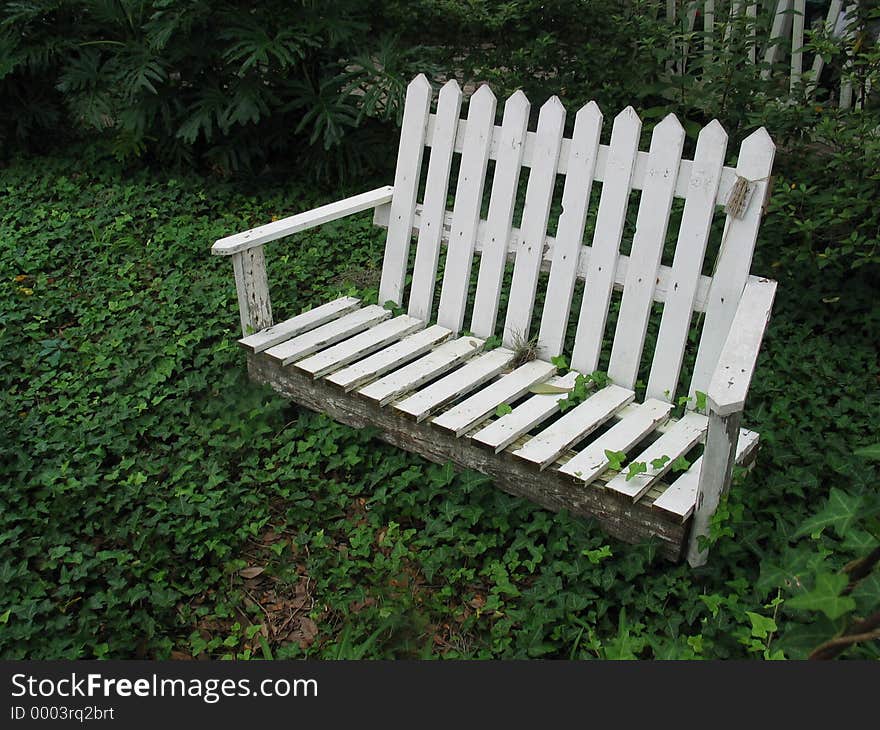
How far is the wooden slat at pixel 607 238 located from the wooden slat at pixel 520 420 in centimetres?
18

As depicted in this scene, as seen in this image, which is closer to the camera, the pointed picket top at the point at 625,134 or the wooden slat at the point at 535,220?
the pointed picket top at the point at 625,134

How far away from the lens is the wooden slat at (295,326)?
3590 mm

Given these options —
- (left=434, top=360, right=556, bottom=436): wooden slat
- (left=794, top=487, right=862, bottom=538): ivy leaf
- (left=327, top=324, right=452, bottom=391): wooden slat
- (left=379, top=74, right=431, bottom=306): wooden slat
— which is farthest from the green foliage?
(left=794, top=487, right=862, bottom=538): ivy leaf

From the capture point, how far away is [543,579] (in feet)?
9.18

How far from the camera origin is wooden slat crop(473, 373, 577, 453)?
9.77 feet

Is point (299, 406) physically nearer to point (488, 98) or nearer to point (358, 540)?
point (358, 540)

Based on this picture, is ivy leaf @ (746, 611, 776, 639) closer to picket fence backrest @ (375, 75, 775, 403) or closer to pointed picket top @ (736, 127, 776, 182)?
picket fence backrest @ (375, 75, 775, 403)

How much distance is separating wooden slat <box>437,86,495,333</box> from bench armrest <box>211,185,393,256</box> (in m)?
0.39

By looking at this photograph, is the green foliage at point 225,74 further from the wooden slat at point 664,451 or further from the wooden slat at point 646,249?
the wooden slat at point 664,451

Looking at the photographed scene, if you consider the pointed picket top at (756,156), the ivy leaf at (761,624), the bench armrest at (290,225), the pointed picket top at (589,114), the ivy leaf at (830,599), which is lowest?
the ivy leaf at (761,624)

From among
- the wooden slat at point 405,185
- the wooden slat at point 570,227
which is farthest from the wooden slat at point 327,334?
the wooden slat at point 570,227

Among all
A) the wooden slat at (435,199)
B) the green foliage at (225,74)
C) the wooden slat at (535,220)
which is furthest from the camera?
→ the green foliage at (225,74)

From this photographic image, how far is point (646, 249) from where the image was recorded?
123 inches

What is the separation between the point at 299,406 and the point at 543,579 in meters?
1.41
